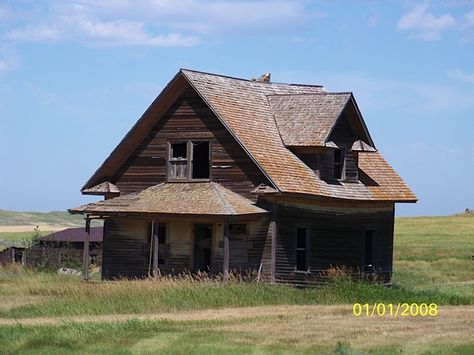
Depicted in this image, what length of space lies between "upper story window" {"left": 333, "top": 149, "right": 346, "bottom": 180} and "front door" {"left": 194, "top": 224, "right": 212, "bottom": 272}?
4843 millimetres

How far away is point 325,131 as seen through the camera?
117 feet

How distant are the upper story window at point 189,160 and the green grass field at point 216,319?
454 centimetres

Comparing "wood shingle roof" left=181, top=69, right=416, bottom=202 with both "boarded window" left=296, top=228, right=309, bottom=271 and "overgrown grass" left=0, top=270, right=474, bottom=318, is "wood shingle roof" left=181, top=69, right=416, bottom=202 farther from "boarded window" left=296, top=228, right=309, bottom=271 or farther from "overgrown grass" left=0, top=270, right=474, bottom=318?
"overgrown grass" left=0, top=270, right=474, bottom=318

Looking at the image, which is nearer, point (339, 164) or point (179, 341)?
point (179, 341)

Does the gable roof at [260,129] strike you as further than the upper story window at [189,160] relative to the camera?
No

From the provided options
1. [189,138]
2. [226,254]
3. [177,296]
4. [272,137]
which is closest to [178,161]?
[189,138]

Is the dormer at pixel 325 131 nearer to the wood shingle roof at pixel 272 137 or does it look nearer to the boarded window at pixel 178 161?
the wood shingle roof at pixel 272 137

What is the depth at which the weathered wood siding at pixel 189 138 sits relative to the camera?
34750 mm

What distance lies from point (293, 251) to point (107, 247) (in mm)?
6218

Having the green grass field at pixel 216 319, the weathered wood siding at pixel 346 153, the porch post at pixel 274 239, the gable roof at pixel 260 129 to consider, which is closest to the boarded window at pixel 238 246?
the porch post at pixel 274 239

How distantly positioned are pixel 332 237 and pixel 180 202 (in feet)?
18.5

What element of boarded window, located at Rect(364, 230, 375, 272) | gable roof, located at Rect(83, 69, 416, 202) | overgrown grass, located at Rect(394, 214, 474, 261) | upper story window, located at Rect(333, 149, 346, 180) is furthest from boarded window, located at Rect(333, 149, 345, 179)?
overgrown grass, located at Rect(394, 214, 474, 261)

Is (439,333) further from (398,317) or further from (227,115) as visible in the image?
(227,115)

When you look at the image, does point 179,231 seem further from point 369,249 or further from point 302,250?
point 369,249
